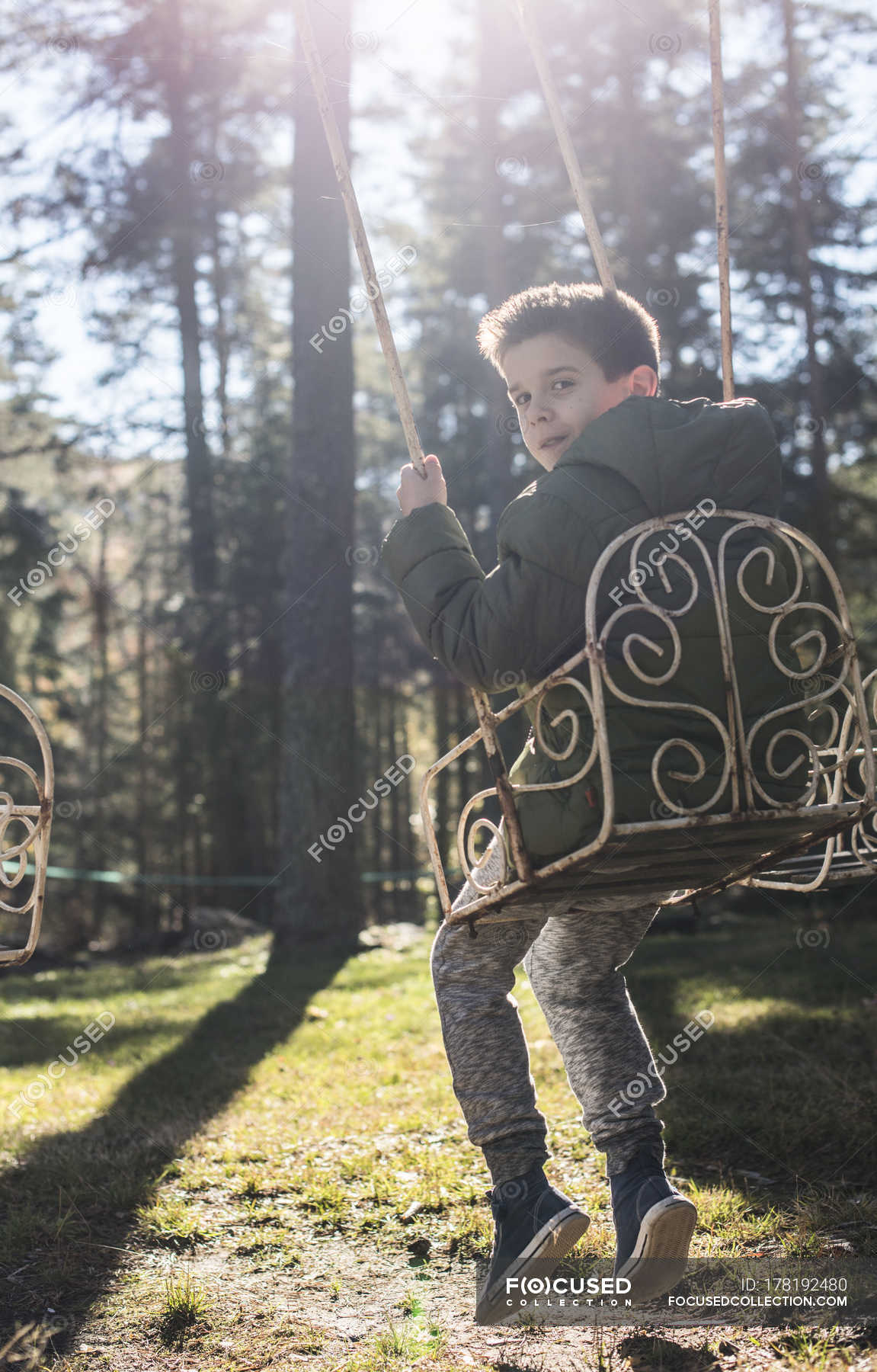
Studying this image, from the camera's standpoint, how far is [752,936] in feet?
28.3

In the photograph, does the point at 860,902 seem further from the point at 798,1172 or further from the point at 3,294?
the point at 3,294

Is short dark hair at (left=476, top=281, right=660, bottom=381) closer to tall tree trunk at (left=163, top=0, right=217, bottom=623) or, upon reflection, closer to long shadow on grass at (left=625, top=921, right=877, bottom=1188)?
long shadow on grass at (left=625, top=921, right=877, bottom=1188)

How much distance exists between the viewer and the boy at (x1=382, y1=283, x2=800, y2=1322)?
2113mm

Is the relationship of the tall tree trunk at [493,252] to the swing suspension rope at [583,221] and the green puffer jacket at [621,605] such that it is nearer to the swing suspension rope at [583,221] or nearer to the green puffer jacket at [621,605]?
the swing suspension rope at [583,221]

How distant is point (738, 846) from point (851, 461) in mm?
13783

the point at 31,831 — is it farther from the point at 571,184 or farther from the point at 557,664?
the point at 571,184

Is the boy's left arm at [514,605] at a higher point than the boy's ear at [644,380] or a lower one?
lower

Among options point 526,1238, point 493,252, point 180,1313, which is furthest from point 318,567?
point 526,1238

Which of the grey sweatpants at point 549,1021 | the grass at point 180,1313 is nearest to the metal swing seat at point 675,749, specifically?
the grey sweatpants at point 549,1021

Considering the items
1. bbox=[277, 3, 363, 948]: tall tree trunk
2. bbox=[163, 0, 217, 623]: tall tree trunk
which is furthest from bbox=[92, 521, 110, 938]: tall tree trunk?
bbox=[277, 3, 363, 948]: tall tree trunk

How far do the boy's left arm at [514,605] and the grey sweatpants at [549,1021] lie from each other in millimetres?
432

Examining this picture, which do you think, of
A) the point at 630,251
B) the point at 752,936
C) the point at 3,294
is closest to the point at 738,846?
the point at 752,936

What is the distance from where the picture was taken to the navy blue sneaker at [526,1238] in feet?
6.85

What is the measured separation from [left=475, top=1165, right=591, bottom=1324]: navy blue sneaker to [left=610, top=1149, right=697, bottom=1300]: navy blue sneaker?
0.27ft
